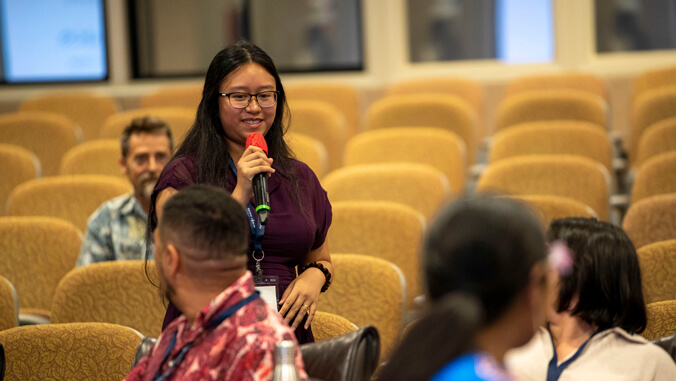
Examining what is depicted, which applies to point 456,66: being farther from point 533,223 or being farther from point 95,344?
point 533,223

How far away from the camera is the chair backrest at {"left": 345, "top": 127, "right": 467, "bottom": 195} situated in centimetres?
402

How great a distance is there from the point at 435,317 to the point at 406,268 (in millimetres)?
2051

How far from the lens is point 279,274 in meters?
1.79

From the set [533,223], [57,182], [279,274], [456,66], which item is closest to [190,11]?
[456,66]

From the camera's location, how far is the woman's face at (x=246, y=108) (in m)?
1.81

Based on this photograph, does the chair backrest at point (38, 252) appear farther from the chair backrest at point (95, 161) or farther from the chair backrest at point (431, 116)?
the chair backrest at point (431, 116)

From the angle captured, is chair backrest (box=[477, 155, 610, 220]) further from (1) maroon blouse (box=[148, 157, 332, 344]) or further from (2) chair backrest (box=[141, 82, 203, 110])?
(2) chair backrest (box=[141, 82, 203, 110])

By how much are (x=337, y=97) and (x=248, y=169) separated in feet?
12.8

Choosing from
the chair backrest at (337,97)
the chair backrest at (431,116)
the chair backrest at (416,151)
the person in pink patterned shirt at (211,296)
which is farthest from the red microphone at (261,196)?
the chair backrest at (337,97)

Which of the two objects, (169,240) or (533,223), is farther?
(169,240)

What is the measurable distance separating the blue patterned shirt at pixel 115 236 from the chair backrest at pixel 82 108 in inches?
108

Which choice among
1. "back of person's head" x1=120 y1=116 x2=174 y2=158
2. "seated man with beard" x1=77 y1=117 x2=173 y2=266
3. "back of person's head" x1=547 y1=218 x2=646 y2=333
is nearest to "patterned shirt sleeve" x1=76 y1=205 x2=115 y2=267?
"seated man with beard" x1=77 y1=117 x2=173 y2=266

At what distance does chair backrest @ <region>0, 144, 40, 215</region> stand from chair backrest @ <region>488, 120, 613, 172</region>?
232 cm

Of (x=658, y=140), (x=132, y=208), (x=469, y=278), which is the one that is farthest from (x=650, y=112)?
(x=469, y=278)
